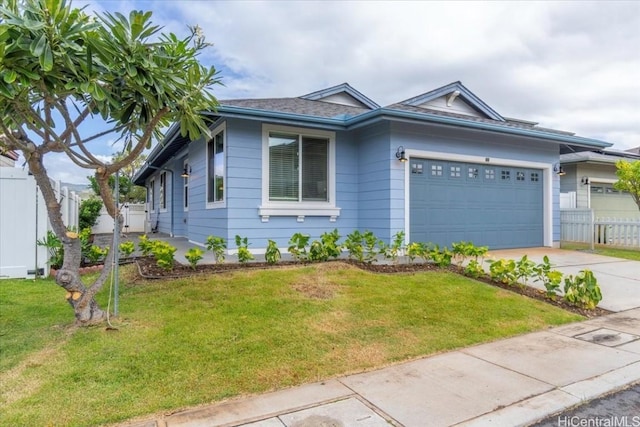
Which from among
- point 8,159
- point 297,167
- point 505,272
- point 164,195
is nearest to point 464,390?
point 505,272

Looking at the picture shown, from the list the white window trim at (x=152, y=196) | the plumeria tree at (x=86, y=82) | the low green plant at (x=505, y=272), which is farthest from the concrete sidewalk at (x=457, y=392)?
the white window trim at (x=152, y=196)

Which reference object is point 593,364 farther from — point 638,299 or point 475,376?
point 638,299

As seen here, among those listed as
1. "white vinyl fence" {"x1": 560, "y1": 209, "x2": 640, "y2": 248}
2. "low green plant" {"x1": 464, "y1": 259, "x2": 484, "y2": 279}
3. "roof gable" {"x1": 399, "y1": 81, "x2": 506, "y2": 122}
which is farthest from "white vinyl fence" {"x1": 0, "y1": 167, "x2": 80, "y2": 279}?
"white vinyl fence" {"x1": 560, "y1": 209, "x2": 640, "y2": 248}

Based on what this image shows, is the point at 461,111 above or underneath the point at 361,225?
above

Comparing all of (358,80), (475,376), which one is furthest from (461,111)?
(475,376)

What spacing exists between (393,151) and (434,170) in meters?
1.37

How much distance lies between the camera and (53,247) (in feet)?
22.4

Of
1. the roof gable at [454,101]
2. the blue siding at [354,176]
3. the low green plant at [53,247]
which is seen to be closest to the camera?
the low green plant at [53,247]

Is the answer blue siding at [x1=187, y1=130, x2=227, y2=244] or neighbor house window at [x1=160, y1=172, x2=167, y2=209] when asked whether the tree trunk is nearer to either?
blue siding at [x1=187, y1=130, x2=227, y2=244]

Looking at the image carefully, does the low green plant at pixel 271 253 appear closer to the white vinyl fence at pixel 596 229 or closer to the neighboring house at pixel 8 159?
the neighboring house at pixel 8 159

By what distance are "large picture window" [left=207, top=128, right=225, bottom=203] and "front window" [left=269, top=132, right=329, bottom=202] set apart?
1129 millimetres

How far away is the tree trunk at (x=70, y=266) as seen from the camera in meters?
4.05

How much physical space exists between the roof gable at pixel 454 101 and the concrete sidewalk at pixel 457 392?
8.87m

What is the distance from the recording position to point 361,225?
9648mm
